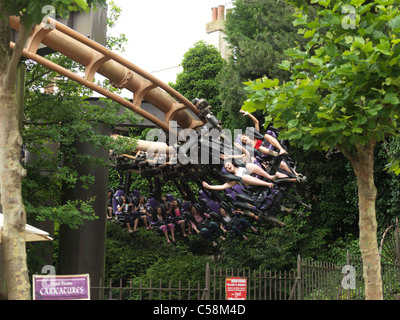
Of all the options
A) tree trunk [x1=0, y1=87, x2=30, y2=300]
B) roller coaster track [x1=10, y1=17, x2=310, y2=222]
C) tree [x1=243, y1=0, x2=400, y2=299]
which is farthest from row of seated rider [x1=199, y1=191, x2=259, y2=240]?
tree trunk [x1=0, y1=87, x2=30, y2=300]

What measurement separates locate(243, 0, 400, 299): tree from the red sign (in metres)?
2.55

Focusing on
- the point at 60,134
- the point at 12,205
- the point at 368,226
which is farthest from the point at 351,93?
the point at 60,134

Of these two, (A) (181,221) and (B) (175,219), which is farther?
(B) (175,219)

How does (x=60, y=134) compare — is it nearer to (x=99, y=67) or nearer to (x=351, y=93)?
(x=99, y=67)

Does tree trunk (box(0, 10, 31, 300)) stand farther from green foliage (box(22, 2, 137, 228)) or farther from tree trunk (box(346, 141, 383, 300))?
green foliage (box(22, 2, 137, 228))

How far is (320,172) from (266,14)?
20.5 feet

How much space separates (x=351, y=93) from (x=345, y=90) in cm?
13

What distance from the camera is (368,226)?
8.39m

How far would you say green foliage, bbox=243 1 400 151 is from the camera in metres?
7.54

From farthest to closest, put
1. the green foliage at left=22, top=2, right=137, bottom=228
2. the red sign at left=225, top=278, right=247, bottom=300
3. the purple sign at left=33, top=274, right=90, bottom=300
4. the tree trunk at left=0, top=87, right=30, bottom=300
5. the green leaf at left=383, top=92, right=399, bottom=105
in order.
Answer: the green foliage at left=22, top=2, right=137, bottom=228, the red sign at left=225, top=278, right=247, bottom=300, the purple sign at left=33, top=274, right=90, bottom=300, the green leaf at left=383, top=92, right=399, bottom=105, the tree trunk at left=0, top=87, right=30, bottom=300

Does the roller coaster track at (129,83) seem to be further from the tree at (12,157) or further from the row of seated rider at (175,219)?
the tree at (12,157)

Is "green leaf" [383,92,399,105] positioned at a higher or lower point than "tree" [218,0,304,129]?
lower

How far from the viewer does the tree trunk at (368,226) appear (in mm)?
8281
